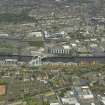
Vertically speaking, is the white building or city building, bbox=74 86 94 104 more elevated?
the white building

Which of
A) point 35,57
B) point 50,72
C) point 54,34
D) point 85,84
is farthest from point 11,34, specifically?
point 85,84

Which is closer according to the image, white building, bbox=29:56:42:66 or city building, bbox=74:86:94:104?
city building, bbox=74:86:94:104

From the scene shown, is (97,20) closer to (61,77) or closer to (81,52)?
(81,52)

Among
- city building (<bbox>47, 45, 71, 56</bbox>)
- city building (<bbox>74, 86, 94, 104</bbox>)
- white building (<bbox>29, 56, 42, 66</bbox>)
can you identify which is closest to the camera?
city building (<bbox>74, 86, 94, 104</bbox>)

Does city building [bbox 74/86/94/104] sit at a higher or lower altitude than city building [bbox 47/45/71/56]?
lower

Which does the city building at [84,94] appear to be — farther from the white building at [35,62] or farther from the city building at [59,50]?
the city building at [59,50]

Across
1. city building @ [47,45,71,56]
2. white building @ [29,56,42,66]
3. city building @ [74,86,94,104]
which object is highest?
city building @ [47,45,71,56]

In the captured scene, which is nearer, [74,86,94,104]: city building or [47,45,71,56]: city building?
[74,86,94,104]: city building

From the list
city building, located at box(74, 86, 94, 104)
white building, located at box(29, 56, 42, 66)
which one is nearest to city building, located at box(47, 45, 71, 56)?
white building, located at box(29, 56, 42, 66)

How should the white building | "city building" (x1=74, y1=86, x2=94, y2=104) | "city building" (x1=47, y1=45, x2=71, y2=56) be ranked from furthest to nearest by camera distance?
"city building" (x1=47, y1=45, x2=71, y2=56), the white building, "city building" (x1=74, y1=86, x2=94, y2=104)

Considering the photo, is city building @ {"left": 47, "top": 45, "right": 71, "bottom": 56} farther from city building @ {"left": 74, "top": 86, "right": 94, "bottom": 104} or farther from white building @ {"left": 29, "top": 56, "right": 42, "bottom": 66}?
city building @ {"left": 74, "top": 86, "right": 94, "bottom": 104}

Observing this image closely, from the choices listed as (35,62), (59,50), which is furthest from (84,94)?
(59,50)

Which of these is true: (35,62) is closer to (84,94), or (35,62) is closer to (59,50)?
(59,50)
